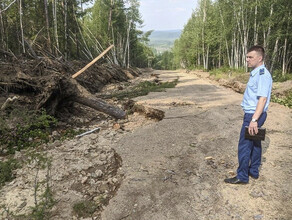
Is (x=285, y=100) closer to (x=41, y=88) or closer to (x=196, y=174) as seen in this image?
(x=196, y=174)

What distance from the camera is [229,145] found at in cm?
418

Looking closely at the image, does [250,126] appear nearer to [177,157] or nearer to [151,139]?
[177,157]

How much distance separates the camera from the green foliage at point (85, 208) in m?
2.47

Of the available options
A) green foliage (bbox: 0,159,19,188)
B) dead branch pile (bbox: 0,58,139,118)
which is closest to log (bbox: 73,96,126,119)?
dead branch pile (bbox: 0,58,139,118)

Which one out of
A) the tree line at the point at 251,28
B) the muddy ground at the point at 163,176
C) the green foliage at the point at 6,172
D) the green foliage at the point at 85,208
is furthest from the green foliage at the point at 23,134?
the tree line at the point at 251,28

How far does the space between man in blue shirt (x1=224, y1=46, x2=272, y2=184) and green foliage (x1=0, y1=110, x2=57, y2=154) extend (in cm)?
366

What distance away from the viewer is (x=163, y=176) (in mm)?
3170

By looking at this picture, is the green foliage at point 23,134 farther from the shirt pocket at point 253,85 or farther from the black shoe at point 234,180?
the shirt pocket at point 253,85

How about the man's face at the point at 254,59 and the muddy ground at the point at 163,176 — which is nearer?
the muddy ground at the point at 163,176

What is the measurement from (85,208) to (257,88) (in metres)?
2.64

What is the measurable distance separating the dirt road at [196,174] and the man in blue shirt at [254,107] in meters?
0.20

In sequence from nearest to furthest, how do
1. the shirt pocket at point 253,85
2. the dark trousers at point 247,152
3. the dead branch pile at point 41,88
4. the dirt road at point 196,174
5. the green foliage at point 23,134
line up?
the dirt road at point 196,174, the shirt pocket at point 253,85, the dark trousers at point 247,152, the green foliage at point 23,134, the dead branch pile at point 41,88

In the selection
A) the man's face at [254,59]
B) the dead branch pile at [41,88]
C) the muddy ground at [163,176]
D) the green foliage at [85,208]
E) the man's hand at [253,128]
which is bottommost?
the green foliage at [85,208]

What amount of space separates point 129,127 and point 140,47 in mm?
44948
